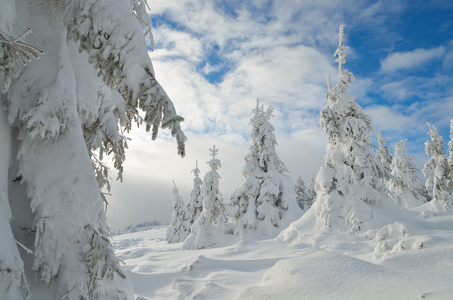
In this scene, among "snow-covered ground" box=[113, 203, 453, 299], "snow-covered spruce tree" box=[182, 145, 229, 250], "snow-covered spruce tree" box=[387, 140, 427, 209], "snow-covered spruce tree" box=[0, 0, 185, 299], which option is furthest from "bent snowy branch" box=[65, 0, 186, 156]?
"snow-covered spruce tree" box=[387, 140, 427, 209]

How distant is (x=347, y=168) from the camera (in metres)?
15.6

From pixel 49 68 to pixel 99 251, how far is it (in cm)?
245

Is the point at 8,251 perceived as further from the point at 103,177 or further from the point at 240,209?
the point at 240,209

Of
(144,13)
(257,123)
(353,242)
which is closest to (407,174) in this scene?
(257,123)

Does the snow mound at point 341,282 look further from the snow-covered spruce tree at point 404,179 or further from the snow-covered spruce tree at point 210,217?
the snow-covered spruce tree at point 404,179

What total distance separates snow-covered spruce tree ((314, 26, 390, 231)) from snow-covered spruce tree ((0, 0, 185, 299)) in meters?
13.8

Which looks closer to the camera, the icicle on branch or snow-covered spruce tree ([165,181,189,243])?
the icicle on branch

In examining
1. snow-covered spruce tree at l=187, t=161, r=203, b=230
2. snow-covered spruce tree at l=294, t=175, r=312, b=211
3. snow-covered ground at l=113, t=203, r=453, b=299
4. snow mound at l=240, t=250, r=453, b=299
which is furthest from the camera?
snow-covered spruce tree at l=294, t=175, r=312, b=211

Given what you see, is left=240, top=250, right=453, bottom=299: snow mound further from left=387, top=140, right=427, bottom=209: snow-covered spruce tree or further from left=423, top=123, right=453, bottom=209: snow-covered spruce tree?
left=387, top=140, right=427, bottom=209: snow-covered spruce tree

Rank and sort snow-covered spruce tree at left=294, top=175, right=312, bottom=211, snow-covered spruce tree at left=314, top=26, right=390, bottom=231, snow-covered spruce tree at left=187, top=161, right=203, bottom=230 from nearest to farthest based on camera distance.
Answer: snow-covered spruce tree at left=314, top=26, right=390, bottom=231, snow-covered spruce tree at left=187, top=161, right=203, bottom=230, snow-covered spruce tree at left=294, top=175, right=312, bottom=211

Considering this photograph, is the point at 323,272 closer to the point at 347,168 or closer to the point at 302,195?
the point at 347,168

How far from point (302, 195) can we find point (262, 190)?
2588 cm

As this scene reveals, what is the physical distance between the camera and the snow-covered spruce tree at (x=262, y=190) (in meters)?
23.4

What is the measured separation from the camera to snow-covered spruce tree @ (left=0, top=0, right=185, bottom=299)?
3.12 m
